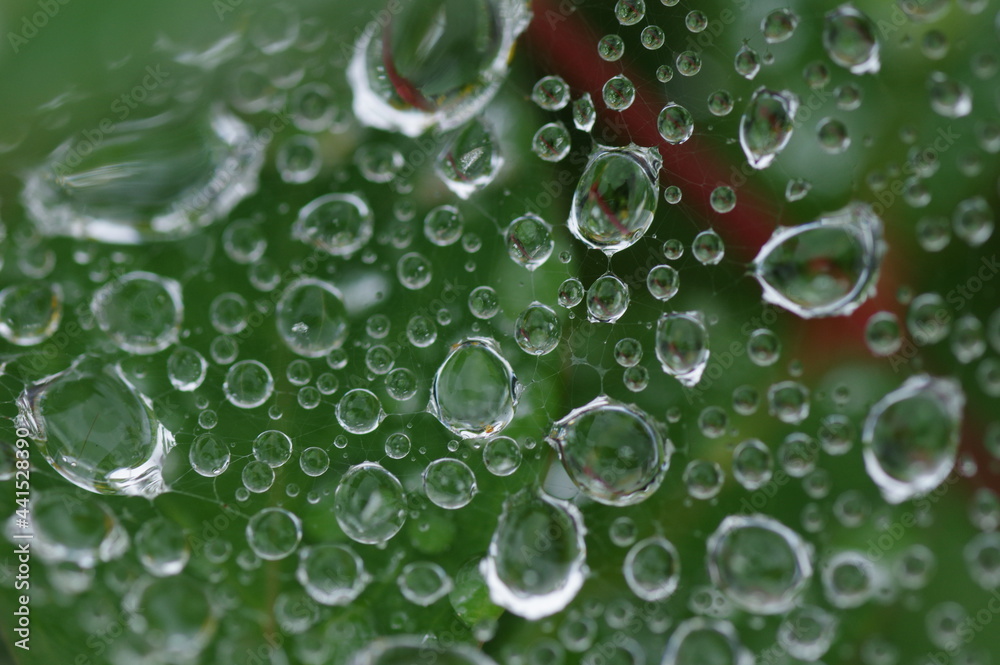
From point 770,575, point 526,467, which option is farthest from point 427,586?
point 770,575

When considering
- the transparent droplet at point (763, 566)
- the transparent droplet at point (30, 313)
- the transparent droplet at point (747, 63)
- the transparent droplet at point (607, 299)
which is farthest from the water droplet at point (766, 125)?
the transparent droplet at point (30, 313)

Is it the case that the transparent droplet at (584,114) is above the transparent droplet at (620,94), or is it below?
below

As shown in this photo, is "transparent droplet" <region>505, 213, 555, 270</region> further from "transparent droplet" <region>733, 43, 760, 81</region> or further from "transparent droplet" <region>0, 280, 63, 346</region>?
"transparent droplet" <region>0, 280, 63, 346</region>

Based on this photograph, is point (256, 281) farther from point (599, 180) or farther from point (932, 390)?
point (932, 390)

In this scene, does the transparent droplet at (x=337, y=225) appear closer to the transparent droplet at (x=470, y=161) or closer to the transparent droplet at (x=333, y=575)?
the transparent droplet at (x=470, y=161)

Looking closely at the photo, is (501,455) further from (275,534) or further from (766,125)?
(766,125)

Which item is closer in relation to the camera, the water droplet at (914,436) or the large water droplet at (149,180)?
the water droplet at (914,436)
